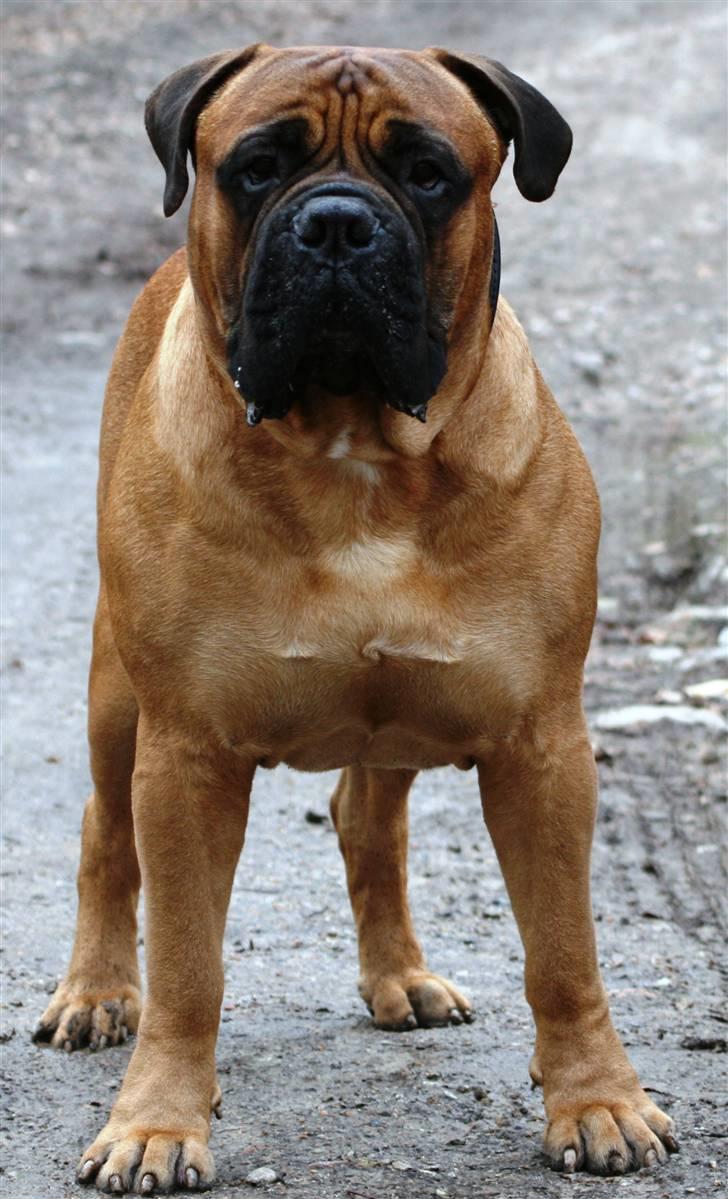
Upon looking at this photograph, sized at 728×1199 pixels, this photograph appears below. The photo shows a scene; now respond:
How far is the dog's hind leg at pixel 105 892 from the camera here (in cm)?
416

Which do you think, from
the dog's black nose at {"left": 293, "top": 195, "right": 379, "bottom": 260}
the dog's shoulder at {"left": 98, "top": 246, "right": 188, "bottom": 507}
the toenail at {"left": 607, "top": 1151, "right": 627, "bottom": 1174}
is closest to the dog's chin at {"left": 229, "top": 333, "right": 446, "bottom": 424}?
the dog's black nose at {"left": 293, "top": 195, "right": 379, "bottom": 260}

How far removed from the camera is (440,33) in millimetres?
17344

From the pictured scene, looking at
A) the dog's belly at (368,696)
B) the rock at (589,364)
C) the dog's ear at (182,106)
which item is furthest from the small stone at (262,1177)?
the rock at (589,364)

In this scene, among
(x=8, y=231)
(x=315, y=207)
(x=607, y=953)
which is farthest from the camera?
(x=8, y=231)

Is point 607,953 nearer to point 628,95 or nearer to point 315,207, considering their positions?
point 315,207

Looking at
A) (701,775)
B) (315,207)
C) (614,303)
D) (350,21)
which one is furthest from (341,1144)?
(350,21)

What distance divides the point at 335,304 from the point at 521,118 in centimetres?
60

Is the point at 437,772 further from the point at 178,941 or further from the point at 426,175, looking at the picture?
the point at 426,175

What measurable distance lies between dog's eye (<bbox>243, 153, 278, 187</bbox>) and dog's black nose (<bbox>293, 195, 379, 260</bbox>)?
0.18 m

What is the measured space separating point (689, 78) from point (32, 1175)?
14995mm

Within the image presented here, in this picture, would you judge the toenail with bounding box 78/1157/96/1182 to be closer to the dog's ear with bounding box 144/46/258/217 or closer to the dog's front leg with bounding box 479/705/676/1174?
the dog's front leg with bounding box 479/705/676/1174

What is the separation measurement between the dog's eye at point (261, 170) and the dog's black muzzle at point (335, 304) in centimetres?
12

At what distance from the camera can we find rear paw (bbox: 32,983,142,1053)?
4148 mm

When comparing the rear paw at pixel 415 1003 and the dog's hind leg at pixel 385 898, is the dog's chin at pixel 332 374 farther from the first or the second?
the rear paw at pixel 415 1003
